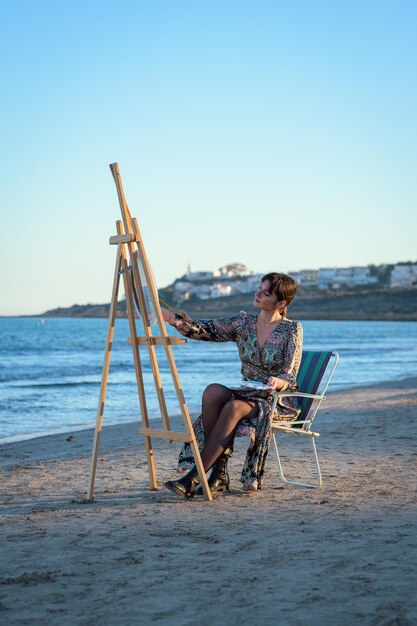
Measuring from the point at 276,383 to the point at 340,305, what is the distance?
371 ft

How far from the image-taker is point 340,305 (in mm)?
116875

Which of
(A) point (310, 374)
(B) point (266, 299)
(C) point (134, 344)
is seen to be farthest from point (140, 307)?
(A) point (310, 374)

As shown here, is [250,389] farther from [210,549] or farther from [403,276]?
[403,276]

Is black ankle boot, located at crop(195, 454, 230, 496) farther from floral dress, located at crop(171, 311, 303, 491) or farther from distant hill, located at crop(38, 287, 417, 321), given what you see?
distant hill, located at crop(38, 287, 417, 321)

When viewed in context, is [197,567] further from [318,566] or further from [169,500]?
[169,500]

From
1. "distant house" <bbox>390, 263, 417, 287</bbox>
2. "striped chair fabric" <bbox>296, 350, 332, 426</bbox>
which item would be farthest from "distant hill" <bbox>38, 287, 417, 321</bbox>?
"striped chair fabric" <bbox>296, 350, 332, 426</bbox>

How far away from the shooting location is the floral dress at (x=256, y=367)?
5.06 metres

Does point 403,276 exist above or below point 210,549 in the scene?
above

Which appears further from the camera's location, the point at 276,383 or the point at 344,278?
the point at 344,278

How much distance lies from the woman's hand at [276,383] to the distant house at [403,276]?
397 feet

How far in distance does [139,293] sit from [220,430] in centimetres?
91

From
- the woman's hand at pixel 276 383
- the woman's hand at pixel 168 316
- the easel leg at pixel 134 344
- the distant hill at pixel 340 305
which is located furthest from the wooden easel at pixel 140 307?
the distant hill at pixel 340 305

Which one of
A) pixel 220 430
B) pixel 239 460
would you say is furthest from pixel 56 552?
pixel 239 460

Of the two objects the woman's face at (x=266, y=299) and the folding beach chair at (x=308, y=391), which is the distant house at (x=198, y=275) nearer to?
the folding beach chair at (x=308, y=391)
